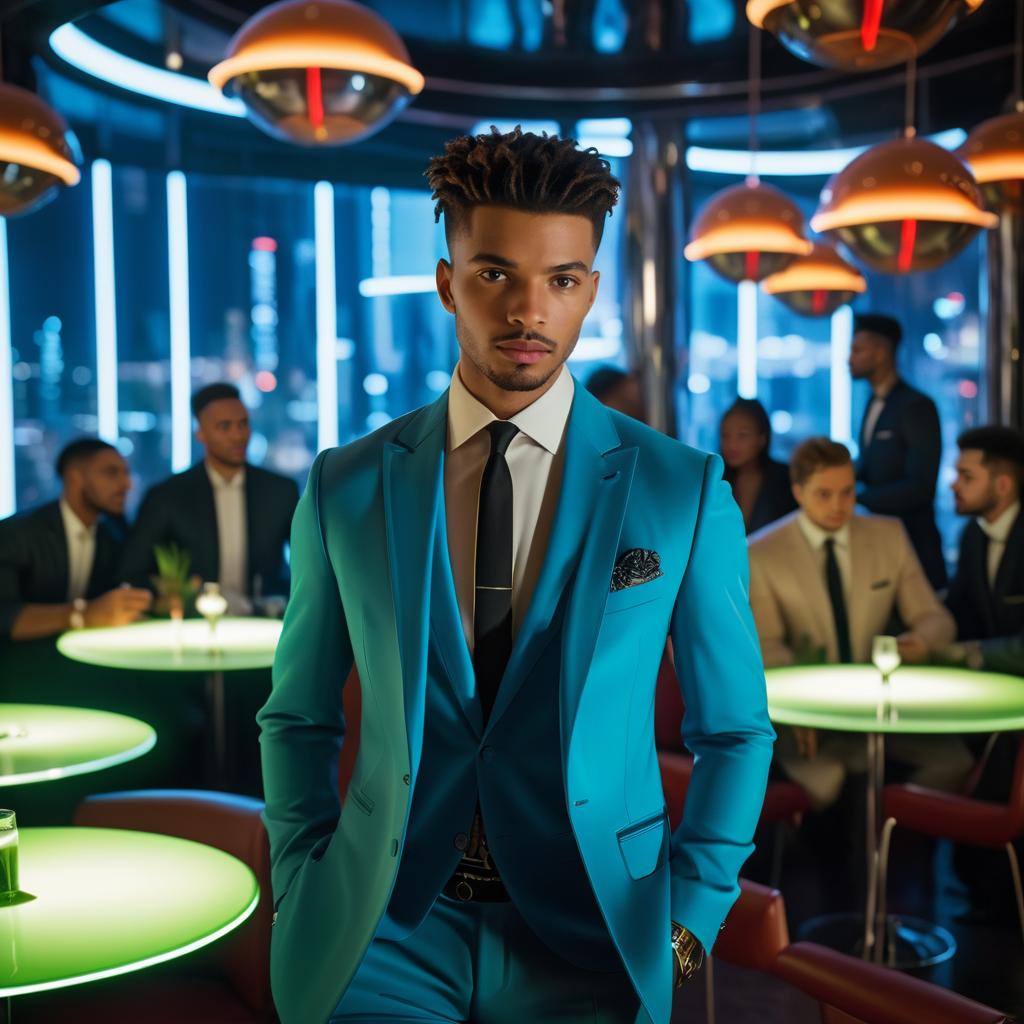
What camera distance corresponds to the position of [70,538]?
4.98 m

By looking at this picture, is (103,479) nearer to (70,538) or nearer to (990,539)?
(70,538)

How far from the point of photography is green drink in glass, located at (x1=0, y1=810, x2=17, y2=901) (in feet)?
6.48

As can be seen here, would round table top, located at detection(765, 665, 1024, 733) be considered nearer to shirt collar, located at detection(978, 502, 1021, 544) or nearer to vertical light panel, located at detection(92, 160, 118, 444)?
shirt collar, located at detection(978, 502, 1021, 544)

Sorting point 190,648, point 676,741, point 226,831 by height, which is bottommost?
point 676,741

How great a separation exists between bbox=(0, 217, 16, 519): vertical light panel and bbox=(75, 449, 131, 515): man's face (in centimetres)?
146

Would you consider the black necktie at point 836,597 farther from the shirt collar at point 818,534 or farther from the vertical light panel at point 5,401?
the vertical light panel at point 5,401

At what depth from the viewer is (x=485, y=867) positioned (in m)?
1.53

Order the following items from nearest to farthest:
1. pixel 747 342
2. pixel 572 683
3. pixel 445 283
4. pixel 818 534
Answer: pixel 572 683 → pixel 445 283 → pixel 818 534 → pixel 747 342

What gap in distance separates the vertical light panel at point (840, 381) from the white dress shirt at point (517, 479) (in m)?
6.75

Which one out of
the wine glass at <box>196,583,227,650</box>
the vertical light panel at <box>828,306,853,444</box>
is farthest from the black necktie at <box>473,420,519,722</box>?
the vertical light panel at <box>828,306,853,444</box>

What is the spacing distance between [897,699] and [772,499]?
2529 millimetres

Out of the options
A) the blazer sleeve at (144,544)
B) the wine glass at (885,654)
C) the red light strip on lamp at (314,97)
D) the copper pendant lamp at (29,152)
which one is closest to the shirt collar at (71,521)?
the blazer sleeve at (144,544)

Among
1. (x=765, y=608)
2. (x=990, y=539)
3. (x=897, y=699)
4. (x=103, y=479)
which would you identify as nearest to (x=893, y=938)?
(x=897, y=699)

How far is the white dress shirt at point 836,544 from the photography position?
462 centimetres
